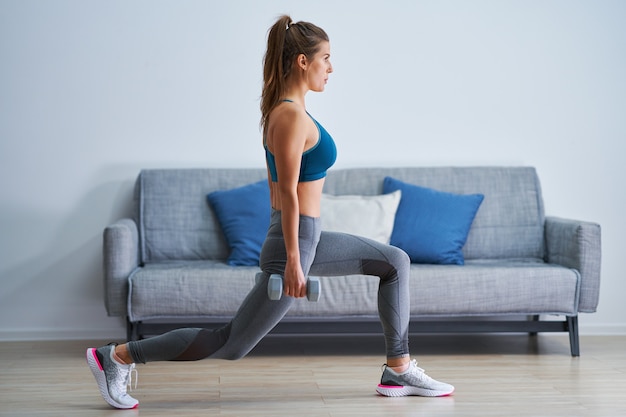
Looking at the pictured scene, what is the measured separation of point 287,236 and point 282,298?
19 cm

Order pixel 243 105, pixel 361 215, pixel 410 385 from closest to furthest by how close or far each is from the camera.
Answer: pixel 410 385 → pixel 361 215 → pixel 243 105

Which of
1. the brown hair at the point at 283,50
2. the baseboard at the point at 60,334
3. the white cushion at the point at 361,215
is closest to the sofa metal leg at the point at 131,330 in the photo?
the baseboard at the point at 60,334

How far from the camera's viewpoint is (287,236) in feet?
8.59

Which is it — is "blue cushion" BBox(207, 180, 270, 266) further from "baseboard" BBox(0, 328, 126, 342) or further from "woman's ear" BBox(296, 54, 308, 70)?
"woman's ear" BBox(296, 54, 308, 70)

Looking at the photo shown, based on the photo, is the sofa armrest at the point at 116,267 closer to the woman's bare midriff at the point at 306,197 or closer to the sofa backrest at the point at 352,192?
the sofa backrest at the point at 352,192

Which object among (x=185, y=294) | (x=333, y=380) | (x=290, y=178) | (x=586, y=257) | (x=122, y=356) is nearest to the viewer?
(x=290, y=178)

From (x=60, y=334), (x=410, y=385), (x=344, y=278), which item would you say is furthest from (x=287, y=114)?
(x=60, y=334)

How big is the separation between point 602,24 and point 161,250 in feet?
8.68

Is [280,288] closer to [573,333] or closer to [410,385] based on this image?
[410,385]

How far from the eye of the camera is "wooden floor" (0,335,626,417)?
2.92 meters

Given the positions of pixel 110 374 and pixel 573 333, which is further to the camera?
pixel 573 333

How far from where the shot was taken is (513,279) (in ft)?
12.7

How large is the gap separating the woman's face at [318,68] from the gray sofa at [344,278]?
1344mm

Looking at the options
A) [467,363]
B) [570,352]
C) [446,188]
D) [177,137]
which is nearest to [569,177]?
[446,188]
